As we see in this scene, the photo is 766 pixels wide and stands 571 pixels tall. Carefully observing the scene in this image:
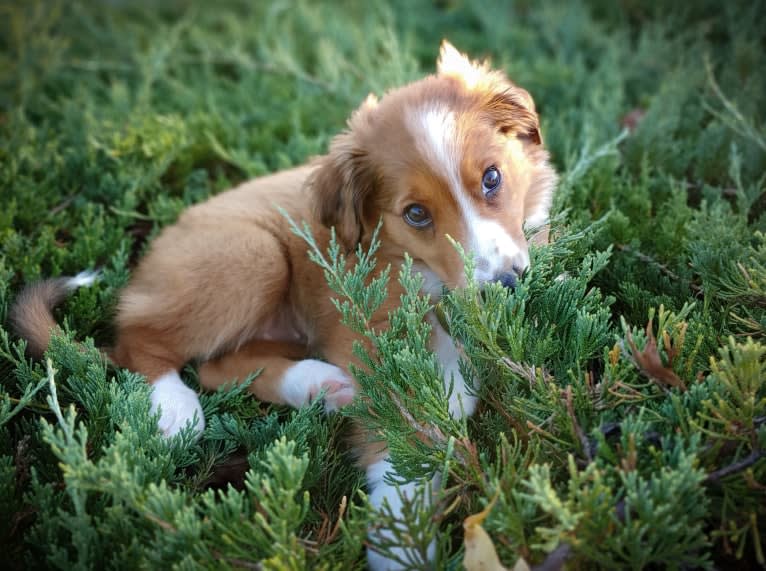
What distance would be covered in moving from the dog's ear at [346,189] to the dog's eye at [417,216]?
0.21 meters

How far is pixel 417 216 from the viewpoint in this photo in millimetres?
2506

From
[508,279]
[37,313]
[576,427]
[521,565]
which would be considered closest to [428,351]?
[508,279]

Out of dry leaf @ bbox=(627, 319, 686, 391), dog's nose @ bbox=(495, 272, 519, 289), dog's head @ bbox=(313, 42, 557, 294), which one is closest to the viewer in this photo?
dry leaf @ bbox=(627, 319, 686, 391)

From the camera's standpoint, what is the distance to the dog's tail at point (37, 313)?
255cm

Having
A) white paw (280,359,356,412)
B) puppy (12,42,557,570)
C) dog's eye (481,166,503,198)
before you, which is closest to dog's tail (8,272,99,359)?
puppy (12,42,557,570)

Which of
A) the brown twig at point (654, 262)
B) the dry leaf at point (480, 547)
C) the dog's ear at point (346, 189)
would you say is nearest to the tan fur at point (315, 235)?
the dog's ear at point (346, 189)

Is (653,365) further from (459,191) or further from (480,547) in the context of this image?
(459,191)

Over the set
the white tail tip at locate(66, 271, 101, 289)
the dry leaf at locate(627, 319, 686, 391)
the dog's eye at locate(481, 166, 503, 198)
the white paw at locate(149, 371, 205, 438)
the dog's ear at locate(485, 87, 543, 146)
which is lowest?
the white paw at locate(149, 371, 205, 438)

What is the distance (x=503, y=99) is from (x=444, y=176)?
1.59ft

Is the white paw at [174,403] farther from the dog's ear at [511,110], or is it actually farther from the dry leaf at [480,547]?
the dog's ear at [511,110]

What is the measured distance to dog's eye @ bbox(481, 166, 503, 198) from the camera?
2.46 meters

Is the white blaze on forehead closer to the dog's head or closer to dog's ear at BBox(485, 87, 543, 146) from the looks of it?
the dog's head

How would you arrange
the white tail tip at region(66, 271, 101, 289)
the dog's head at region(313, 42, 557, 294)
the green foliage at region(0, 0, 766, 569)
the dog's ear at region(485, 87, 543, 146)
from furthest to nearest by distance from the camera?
the white tail tip at region(66, 271, 101, 289)
the dog's ear at region(485, 87, 543, 146)
the dog's head at region(313, 42, 557, 294)
the green foliage at region(0, 0, 766, 569)

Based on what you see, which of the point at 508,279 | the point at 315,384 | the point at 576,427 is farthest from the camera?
the point at 315,384
